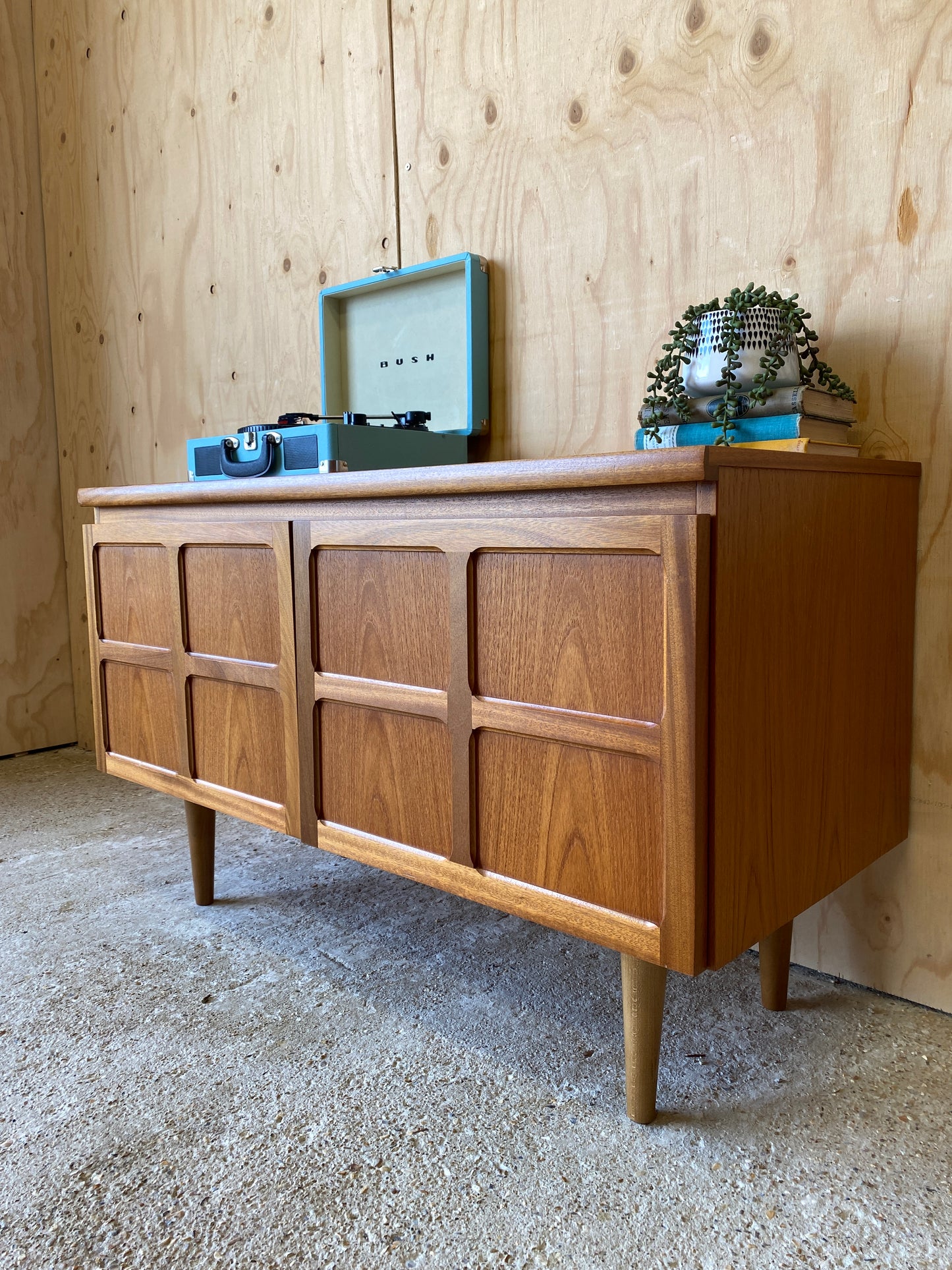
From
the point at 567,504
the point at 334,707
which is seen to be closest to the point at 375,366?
the point at 334,707

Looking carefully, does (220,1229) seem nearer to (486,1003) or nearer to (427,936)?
(486,1003)

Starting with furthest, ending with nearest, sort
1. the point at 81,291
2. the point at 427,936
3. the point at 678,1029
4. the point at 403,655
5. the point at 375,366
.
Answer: the point at 81,291 → the point at 375,366 → the point at 427,936 → the point at 678,1029 → the point at 403,655

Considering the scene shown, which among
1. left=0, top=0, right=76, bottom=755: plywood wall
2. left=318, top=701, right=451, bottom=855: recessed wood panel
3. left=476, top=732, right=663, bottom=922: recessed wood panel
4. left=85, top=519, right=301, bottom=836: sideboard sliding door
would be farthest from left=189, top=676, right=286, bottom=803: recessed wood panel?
left=0, top=0, right=76, bottom=755: plywood wall

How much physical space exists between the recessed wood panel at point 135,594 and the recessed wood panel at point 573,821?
2.32ft

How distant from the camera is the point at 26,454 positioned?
2834 millimetres

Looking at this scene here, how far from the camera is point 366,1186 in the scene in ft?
3.29

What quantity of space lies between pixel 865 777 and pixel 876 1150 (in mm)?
432

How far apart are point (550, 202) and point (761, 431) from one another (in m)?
0.72

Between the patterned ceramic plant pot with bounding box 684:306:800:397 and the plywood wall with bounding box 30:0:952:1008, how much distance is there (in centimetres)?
20

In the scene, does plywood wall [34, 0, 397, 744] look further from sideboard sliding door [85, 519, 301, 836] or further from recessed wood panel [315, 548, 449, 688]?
recessed wood panel [315, 548, 449, 688]

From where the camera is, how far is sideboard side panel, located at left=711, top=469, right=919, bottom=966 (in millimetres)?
947

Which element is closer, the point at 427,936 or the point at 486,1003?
the point at 486,1003

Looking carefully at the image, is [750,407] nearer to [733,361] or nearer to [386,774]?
[733,361]

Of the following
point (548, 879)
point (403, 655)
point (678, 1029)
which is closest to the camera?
point (548, 879)
